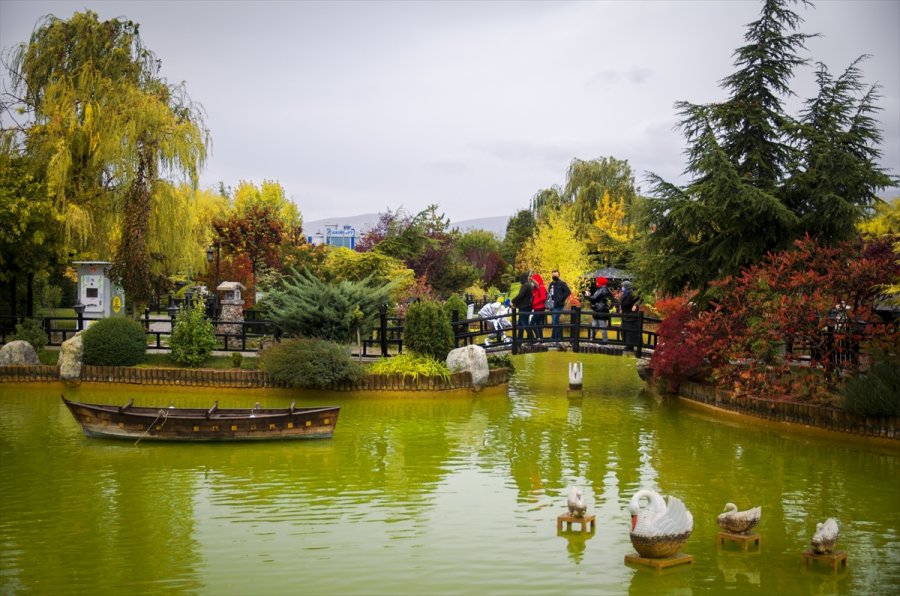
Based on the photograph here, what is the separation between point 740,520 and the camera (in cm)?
974

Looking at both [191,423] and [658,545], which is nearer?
[658,545]

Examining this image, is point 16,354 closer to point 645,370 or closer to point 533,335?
point 533,335

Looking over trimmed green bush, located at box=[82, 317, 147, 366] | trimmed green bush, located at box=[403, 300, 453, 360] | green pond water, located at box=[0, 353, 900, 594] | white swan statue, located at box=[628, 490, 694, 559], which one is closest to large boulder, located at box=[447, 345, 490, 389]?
trimmed green bush, located at box=[403, 300, 453, 360]

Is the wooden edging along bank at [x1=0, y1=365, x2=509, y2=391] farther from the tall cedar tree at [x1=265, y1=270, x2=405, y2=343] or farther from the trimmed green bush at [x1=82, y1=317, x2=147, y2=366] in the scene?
the tall cedar tree at [x1=265, y1=270, x2=405, y2=343]

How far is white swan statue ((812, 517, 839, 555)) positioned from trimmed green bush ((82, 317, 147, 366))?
1548 cm

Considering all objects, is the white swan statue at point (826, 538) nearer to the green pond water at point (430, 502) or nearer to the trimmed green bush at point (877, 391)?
the green pond water at point (430, 502)

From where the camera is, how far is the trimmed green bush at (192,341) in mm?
20641

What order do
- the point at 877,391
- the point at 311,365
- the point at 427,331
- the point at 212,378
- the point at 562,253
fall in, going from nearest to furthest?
the point at 877,391, the point at 311,365, the point at 212,378, the point at 427,331, the point at 562,253

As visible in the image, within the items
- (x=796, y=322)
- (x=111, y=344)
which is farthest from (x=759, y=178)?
(x=111, y=344)

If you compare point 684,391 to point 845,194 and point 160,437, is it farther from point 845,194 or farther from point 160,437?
point 160,437

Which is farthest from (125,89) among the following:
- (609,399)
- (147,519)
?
(147,519)

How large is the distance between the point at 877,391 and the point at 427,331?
9.07 meters

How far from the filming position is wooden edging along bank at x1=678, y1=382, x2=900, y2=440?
15.1m

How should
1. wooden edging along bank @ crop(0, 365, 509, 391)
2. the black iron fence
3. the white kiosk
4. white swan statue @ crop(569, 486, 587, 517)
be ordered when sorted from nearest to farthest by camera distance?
white swan statue @ crop(569, 486, 587, 517)
wooden edging along bank @ crop(0, 365, 509, 391)
the black iron fence
the white kiosk
